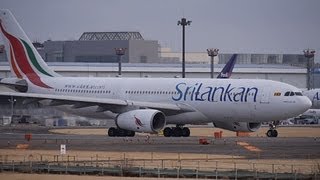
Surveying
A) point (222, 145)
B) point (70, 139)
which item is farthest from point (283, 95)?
point (70, 139)

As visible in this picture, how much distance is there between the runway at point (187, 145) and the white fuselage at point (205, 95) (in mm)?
2964

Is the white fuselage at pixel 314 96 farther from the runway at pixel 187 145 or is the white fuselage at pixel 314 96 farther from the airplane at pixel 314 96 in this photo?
the runway at pixel 187 145

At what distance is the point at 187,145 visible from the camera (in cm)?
7231

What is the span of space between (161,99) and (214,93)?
588cm

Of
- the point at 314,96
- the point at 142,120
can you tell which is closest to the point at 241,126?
the point at 142,120

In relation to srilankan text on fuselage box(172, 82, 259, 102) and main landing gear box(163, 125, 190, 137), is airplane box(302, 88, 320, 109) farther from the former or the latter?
srilankan text on fuselage box(172, 82, 259, 102)

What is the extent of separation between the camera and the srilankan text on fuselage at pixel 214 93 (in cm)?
8156

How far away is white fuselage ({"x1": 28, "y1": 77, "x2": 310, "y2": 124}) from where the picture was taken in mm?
80938

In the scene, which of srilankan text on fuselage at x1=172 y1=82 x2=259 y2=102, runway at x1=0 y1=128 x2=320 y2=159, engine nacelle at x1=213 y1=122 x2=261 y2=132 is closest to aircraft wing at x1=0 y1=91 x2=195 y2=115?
srilankan text on fuselage at x1=172 y1=82 x2=259 y2=102

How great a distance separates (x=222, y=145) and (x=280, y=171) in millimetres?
17406

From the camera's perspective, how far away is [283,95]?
265 ft

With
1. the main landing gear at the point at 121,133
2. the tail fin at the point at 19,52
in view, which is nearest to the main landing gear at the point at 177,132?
the main landing gear at the point at 121,133

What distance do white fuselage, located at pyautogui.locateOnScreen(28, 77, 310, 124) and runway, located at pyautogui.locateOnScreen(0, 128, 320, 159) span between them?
117 inches

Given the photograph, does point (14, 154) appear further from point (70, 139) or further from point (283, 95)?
point (283, 95)
